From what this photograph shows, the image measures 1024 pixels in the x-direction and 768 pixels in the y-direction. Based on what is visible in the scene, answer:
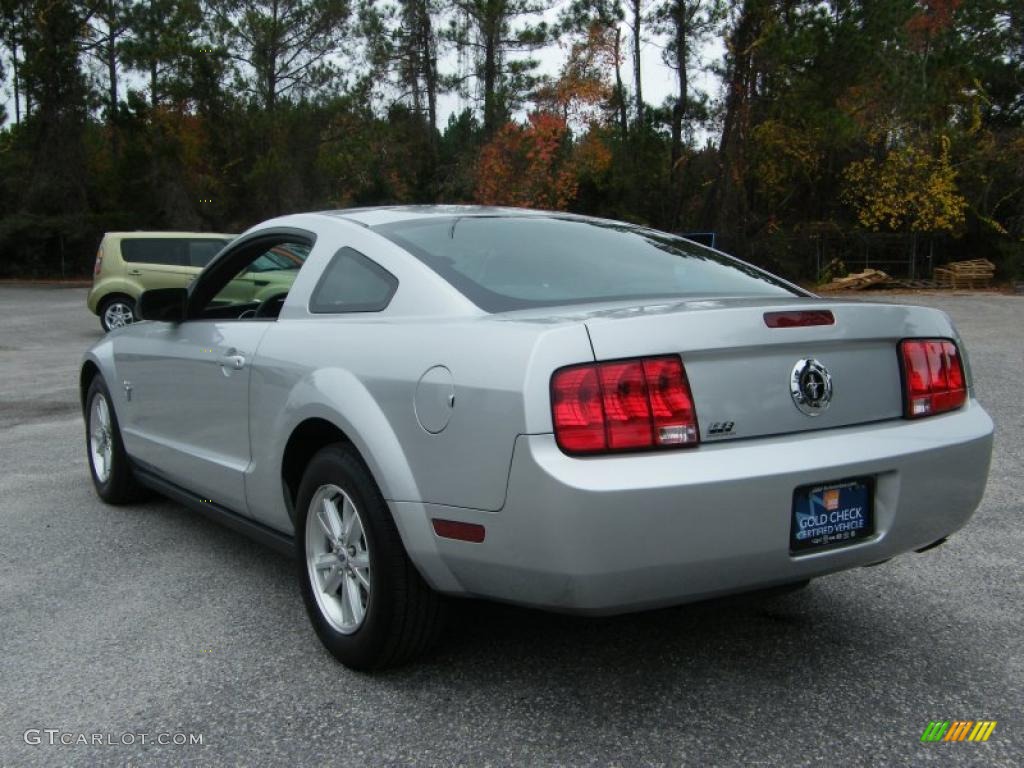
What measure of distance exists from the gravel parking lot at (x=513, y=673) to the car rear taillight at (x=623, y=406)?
0.58 metres

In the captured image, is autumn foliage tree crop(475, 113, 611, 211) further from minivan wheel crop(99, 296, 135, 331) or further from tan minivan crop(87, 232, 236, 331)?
minivan wheel crop(99, 296, 135, 331)

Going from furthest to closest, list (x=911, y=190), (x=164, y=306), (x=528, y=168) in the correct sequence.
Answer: (x=528, y=168) < (x=911, y=190) < (x=164, y=306)

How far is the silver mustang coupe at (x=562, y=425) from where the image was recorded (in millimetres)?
2486

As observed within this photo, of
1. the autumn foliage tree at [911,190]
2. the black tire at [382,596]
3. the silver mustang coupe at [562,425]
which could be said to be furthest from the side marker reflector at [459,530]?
the autumn foliage tree at [911,190]

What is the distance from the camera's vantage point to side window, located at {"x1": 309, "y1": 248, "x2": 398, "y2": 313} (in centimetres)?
324

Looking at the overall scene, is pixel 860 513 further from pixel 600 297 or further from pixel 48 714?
pixel 48 714

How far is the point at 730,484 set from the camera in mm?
2508

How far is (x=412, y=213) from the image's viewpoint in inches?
150

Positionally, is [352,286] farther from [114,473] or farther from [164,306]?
[114,473]

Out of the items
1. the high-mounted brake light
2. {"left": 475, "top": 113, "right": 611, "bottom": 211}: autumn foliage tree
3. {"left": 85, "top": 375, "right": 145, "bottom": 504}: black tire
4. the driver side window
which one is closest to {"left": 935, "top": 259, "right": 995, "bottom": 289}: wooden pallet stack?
{"left": 475, "top": 113, "right": 611, "bottom": 211}: autumn foliage tree

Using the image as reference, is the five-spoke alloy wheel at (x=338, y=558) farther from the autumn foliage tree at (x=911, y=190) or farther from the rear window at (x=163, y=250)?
the autumn foliage tree at (x=911, y=190)

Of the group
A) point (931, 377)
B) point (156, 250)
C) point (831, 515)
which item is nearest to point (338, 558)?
point (831, 515)

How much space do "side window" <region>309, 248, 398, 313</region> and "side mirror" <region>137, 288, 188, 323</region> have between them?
1132mm

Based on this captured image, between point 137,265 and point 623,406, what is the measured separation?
14890 millimetres
